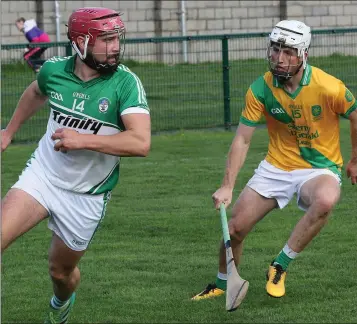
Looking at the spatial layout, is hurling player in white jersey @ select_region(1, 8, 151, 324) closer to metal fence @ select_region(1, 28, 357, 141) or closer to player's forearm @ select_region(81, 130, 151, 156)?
player's forearm @ select_region(81, 130, 151, 156)

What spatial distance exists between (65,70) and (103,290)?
188 cm

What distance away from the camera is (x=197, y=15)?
103ft

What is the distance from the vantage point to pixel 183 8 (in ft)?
102

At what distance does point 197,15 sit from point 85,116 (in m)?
24.9

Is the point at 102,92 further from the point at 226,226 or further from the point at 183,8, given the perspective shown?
the point at 183,8

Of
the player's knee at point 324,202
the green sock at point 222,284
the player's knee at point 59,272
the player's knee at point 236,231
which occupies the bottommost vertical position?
the green sock at point 222,284

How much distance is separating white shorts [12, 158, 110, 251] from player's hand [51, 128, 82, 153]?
62 centimetres

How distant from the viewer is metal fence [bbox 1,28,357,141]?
1775 centimetres

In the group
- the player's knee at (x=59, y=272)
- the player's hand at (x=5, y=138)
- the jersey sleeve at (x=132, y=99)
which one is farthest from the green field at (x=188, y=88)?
the jersey sleeve at (x=132, y=99)

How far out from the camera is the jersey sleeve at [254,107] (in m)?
7.93

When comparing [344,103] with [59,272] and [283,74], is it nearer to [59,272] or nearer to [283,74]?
[283,74]

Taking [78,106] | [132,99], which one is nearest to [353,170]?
[132,99]

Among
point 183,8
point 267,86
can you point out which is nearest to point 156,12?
point 183,8

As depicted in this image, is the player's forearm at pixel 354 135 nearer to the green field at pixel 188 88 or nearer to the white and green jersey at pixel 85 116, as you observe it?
the white and green jersey at pixel 85 116
